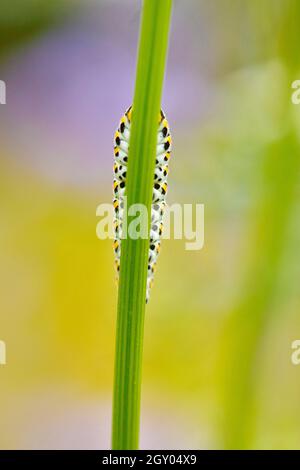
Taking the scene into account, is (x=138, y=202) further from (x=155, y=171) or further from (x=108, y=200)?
(x=108, y=200)

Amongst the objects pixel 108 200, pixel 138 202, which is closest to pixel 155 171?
pixel 138 202

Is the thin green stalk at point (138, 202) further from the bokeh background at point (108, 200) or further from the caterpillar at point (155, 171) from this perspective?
the bokeh background at point (108, 200)

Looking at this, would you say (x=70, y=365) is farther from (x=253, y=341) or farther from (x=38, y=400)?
(x=253, y=341)

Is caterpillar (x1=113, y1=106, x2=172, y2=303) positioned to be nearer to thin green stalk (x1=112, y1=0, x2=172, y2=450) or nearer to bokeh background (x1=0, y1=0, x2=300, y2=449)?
thin green stalk (x1=112, y1=0, x2=172, y2=450)

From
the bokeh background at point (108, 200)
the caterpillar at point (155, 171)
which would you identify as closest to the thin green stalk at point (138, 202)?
the caterpillar at point (155, 171)

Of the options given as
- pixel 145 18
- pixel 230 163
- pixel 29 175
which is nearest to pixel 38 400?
pixel 29 175
